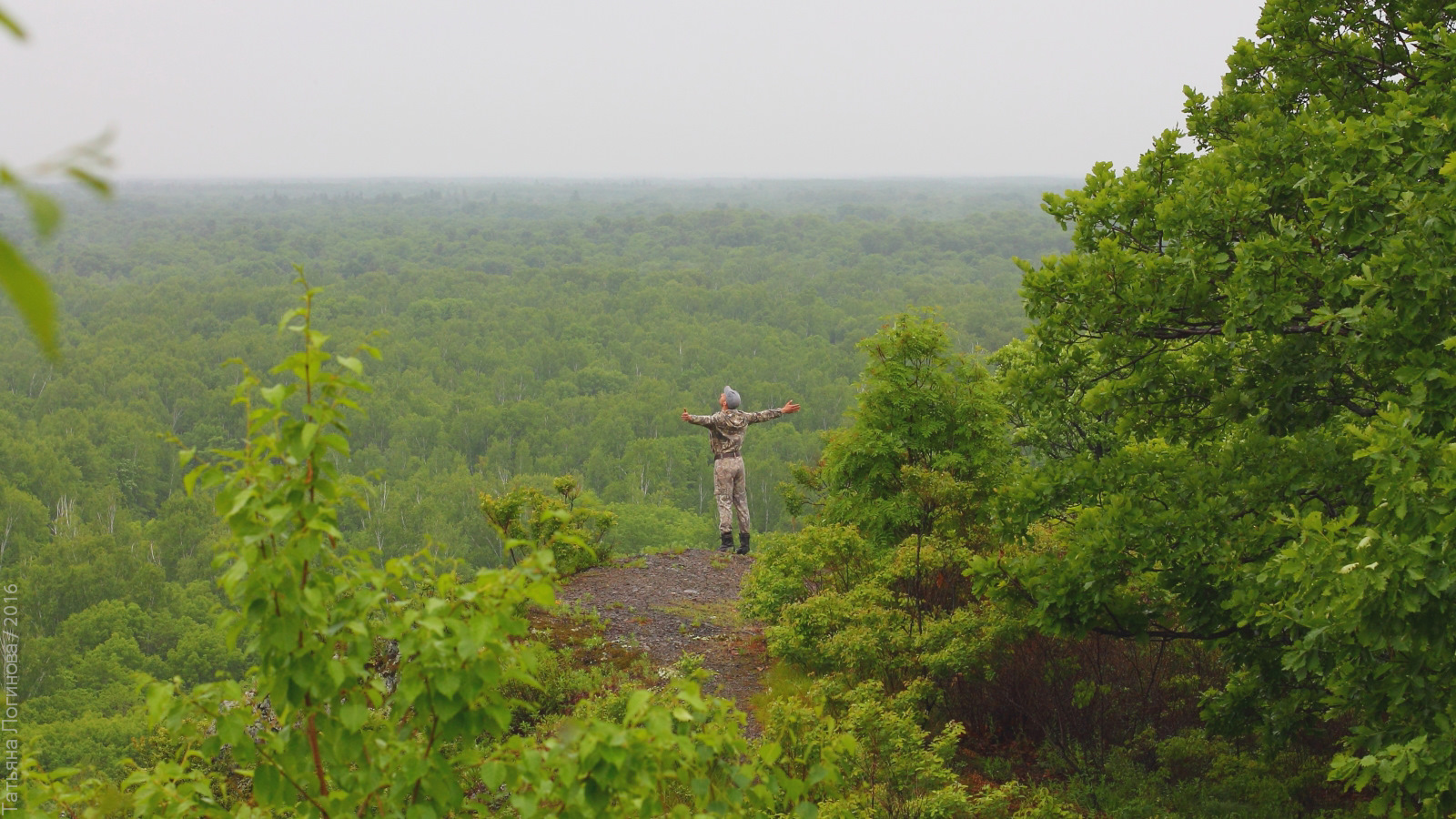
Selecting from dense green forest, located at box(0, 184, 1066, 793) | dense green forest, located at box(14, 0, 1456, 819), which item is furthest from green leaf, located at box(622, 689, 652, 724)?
dense green forest, located at box(0, 184, 1066, 793)

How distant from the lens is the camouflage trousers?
43.4ft

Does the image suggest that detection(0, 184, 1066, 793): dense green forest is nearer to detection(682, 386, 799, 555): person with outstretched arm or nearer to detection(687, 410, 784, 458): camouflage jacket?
detection(682, 386, 799, 555): person with outstretched arm

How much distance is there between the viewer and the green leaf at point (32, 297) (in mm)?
787

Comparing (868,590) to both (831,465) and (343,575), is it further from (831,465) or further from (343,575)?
(343,575)

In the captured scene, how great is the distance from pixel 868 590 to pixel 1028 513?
1.60m

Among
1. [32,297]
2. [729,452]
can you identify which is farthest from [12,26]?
[729,452]

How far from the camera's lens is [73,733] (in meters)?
36.0

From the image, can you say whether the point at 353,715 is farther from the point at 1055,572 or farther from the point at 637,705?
the point at 1055,572

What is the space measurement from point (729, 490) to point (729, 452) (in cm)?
67

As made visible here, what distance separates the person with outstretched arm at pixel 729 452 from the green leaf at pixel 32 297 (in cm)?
1097

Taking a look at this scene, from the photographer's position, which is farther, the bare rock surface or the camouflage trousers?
the camouflage trousers

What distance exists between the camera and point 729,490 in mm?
13469

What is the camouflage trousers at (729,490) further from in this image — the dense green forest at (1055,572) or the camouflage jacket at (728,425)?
the dense green forest at (1055,572)

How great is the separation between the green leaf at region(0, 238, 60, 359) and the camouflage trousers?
39.7 feet
